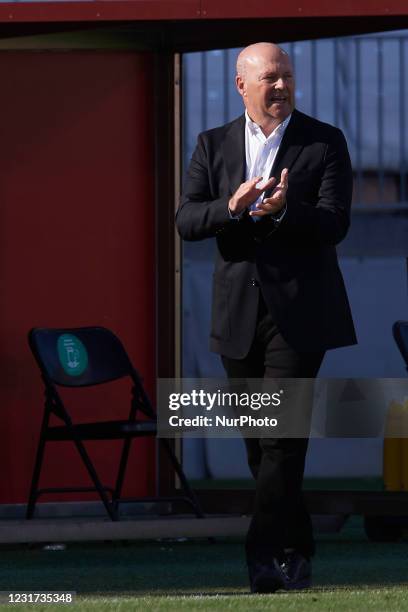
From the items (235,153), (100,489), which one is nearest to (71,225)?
(100,489)

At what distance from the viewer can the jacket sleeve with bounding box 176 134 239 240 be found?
195 inches

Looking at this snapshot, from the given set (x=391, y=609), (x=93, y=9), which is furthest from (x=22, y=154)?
(x=391, y=609)

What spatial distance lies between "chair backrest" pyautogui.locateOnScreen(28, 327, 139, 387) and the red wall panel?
17 cm

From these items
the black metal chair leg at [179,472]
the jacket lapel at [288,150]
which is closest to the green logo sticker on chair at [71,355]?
the black metal chair leg at [179,472]

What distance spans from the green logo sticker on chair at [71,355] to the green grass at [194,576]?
2.91 ft

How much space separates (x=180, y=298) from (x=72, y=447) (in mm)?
907

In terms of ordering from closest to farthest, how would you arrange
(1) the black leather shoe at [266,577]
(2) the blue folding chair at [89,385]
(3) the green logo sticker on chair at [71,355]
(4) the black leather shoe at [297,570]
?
(1) the black leather shoe at [266,577] < (4) the black leather shoe at [297,570] < (2) the blue folding chair at [89,385] < (3) the green logo sticker on chair at [71,355]

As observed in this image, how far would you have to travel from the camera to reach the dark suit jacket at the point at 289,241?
5000 millimetres

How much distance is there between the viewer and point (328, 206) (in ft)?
16.6

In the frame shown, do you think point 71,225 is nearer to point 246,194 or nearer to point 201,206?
point 201,206

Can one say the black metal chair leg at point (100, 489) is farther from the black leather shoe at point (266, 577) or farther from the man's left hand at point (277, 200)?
the man's left hand at point (277, 200)

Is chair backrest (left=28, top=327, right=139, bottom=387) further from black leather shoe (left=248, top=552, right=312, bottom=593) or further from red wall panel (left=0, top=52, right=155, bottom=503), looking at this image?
black leather shoe (left=248, top=552, right=312, bottom=593)

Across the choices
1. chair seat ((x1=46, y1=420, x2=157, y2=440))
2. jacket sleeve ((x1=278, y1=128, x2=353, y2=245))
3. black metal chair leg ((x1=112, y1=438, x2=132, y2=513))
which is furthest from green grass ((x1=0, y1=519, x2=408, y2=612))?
jacket sleeve ((x1=278, y1=128, x2=353, y2=245))

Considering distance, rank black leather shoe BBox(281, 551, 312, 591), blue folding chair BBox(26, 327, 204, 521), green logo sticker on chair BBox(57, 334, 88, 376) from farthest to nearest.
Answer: green logo sticker on chair BBox(57, 334, 88, 376) → blue folding chair BBox(26, 327, 204, 521) → black leather shoe BBox(281, 551, 312, 591)
